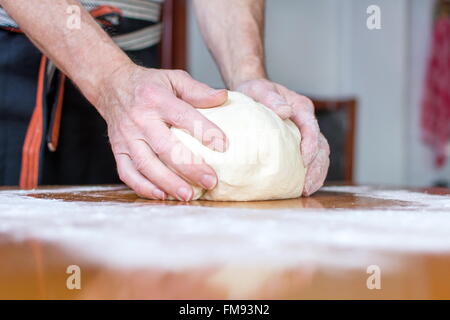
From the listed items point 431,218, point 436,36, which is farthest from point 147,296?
point 436,36

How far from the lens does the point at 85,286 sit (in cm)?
38

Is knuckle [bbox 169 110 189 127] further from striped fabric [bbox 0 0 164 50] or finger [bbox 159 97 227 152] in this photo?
striped fabric [bbox 0 0 164 50]

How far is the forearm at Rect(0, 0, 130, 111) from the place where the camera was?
0.93m

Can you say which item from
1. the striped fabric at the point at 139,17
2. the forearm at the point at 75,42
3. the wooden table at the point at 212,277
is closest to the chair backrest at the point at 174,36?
the striped fabric at the point at 139,17

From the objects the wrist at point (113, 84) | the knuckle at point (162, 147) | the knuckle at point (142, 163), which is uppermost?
the wrist at point (113, 84)

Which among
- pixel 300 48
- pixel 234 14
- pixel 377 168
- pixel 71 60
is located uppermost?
pixel 300 48

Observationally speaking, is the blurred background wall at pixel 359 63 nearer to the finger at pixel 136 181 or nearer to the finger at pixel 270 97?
the finger at pixel 270 97

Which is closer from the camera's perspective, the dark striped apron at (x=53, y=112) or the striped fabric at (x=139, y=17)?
the dark striped apron at (x=53, y=112)

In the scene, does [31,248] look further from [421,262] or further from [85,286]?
[421,262]

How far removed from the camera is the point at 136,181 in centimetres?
89

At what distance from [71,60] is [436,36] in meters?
3.30

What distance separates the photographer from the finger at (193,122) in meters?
0.85

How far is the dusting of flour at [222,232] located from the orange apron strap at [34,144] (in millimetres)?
358
